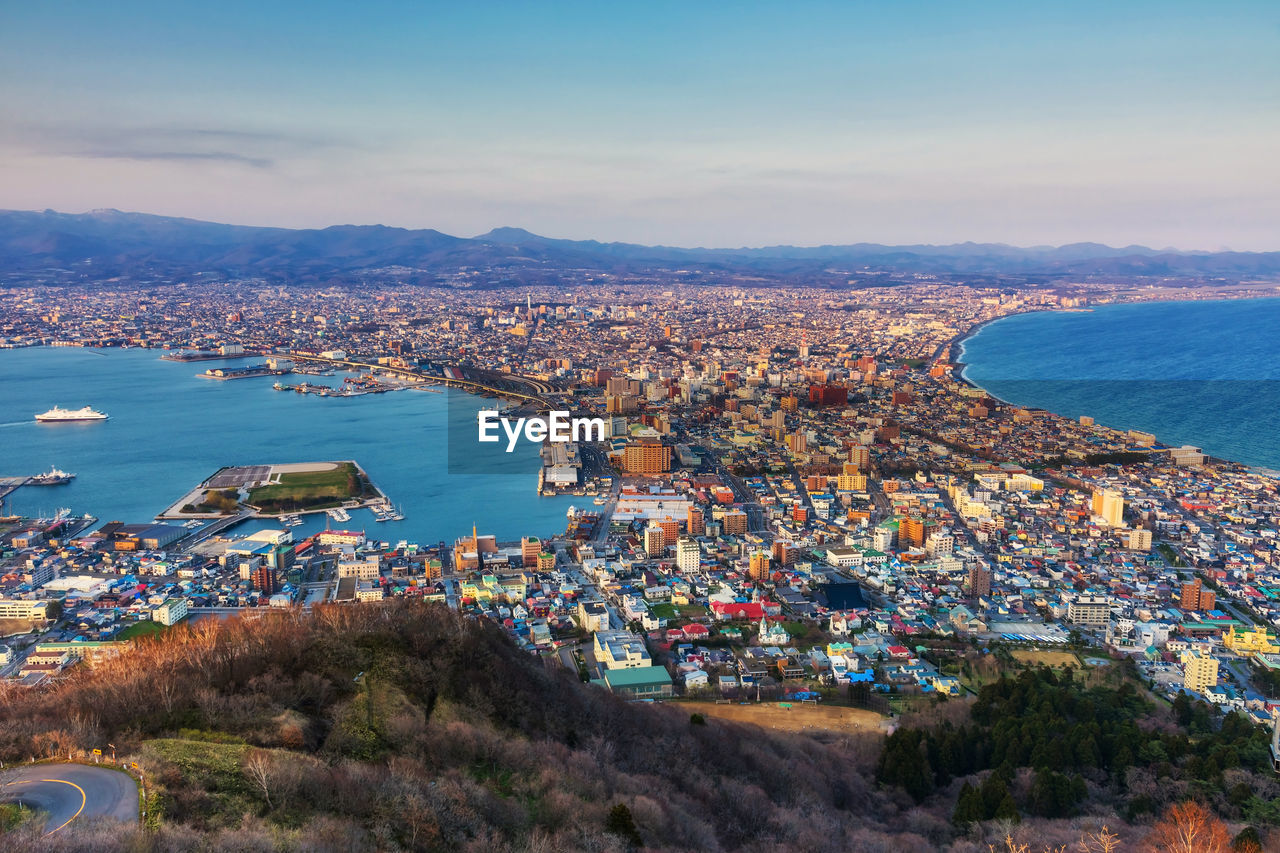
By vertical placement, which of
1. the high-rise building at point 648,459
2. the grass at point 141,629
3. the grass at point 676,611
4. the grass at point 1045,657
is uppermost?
the high-rise building at point 648,459

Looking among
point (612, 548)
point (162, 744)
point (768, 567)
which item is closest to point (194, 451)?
point (612, 548)

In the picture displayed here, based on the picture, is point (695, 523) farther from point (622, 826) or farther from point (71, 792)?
point (71, 792)

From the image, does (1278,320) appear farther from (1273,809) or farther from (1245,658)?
(1273,809)

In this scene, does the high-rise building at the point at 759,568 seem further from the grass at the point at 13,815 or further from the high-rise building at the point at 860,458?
the grass at the point at 13,815

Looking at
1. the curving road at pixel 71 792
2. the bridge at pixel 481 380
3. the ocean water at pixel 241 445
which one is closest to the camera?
the curving road at pixel 71 792

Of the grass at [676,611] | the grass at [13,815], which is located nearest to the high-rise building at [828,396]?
the grass at [676,611]

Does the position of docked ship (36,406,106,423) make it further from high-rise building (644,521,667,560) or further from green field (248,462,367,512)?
high-rise building (644,521,667,560)
